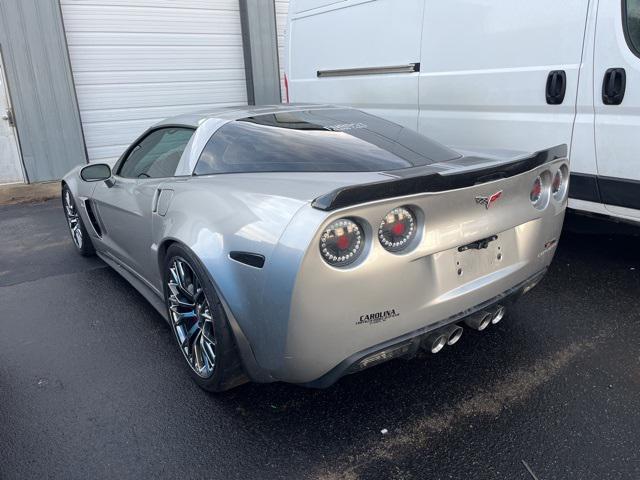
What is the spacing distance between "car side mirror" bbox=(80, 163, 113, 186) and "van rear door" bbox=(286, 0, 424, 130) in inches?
98.4

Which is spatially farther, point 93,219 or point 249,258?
point 93,219

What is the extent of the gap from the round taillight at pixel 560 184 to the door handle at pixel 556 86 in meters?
1.01

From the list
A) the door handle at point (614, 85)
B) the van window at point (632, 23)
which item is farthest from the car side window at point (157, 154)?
the van window at point (632, 23)

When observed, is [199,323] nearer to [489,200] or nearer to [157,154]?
[157,154]

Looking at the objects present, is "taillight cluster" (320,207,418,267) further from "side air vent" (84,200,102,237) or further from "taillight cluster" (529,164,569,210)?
"side air vent" (84,200,102,237)

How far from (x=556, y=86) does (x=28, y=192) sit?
738 centimetres

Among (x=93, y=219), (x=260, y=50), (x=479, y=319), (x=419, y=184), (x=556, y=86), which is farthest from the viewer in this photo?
(x=260, y=50)

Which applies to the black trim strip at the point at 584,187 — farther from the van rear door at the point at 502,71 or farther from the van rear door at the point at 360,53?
the van rear door at the point at 360,53

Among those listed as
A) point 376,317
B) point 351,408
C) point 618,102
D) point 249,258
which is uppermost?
point 618,102

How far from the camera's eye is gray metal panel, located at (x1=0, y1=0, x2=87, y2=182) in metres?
7.86

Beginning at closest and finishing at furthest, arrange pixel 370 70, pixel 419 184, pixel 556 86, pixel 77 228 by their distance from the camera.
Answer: pixel 419 184
pixel 556 86
pixel 77 228
pixel 370 70

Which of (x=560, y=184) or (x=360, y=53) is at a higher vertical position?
(x=360, y=53)

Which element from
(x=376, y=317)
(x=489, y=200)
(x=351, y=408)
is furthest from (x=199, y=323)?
(x=489, y=200)

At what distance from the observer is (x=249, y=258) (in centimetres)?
211
